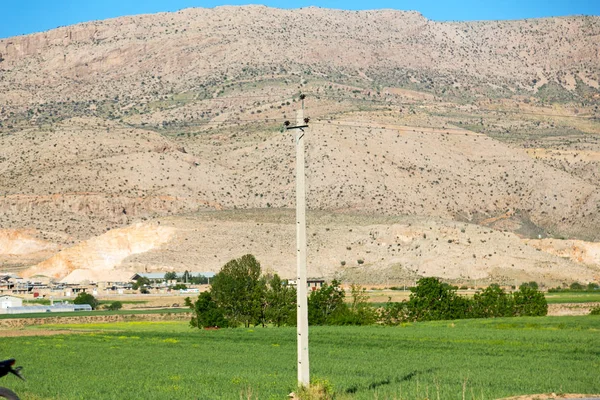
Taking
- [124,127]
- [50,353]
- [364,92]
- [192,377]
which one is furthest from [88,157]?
[192,377]

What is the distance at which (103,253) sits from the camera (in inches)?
4700

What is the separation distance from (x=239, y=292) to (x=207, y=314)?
348 centimetres

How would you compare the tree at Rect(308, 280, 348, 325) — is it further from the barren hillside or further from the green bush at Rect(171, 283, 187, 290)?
the green bush at Rect(171, 283, 187, 290)

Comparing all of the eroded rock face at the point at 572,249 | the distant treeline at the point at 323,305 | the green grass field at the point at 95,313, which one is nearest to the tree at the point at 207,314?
the distant treeline at the point at 323,305

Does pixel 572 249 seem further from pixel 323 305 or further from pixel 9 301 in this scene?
pixel 9 301

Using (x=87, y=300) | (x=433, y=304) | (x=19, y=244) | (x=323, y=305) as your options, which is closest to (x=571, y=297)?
(x=433, y=304)

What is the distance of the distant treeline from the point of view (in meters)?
70.2

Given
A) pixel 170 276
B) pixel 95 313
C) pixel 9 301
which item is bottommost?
pixel 95 313

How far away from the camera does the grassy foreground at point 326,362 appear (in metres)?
27.6

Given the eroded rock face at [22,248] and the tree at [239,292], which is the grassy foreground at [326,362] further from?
the eroded rock face at [22,248]

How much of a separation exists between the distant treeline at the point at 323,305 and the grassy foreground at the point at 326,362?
37.7 feet

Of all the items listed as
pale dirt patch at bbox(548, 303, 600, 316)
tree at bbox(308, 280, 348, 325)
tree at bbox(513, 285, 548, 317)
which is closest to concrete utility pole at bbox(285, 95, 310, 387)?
tree at bbox(308, 280, 348, 325)

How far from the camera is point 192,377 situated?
31750 millimetres

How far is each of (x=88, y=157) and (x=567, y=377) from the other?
124 metres
